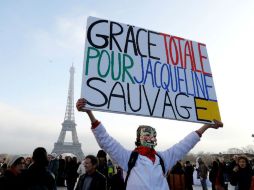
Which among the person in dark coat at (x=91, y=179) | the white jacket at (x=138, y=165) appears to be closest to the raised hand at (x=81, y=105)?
the white jacket at (x=138, y=165)

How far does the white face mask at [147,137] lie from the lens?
3.28 metres

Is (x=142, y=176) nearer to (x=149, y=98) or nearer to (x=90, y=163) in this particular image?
(x=149, y=98)

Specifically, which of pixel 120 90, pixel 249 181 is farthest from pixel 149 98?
pixel 249 181

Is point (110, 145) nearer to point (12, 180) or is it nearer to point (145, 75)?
point (145, 75)

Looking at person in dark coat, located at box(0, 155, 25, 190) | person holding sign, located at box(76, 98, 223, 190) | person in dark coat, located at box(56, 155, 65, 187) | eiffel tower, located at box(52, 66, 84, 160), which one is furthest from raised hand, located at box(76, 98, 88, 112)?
eiffel tower, located at box(52, 66, 84, 160)

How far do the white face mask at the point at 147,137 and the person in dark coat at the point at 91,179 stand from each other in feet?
6.46

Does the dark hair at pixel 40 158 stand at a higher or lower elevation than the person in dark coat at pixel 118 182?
higher

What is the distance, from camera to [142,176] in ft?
9.91

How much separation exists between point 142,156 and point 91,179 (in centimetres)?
208

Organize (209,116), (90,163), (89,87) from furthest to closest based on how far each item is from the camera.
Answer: (90,163) < (209,116) < (89,87)

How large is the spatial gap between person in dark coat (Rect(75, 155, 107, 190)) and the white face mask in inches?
77.5

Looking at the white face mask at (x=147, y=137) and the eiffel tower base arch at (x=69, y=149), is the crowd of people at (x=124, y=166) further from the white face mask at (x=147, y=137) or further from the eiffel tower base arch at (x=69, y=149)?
the eiffel tower base arch at (x=69, y=149)

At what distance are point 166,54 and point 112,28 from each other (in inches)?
31.4

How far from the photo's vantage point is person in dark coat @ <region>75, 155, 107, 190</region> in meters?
4.98
